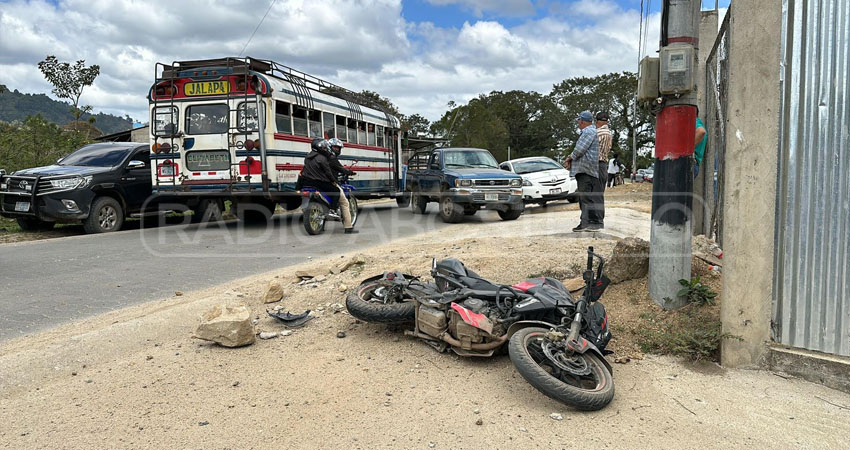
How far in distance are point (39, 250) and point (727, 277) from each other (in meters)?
9.62

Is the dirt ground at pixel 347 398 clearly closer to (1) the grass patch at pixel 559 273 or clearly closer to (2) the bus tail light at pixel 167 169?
(1) the grass patch at pixel 559 273

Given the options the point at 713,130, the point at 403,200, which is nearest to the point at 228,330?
the point at 713,130

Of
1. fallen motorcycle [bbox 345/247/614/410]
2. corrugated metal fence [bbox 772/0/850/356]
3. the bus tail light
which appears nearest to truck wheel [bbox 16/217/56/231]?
the bus tail light

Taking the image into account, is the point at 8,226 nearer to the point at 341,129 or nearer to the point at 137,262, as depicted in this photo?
the point at 137,262

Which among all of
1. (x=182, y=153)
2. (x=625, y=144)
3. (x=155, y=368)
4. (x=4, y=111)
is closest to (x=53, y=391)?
(x=155, y=368)

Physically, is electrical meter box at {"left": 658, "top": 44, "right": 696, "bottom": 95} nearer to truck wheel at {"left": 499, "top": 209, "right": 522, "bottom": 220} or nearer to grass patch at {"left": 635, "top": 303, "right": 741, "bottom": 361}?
grass patch at {"left": 635, "top": 303, "right": 741, "bottom": 361}

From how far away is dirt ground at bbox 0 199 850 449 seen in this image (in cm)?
290

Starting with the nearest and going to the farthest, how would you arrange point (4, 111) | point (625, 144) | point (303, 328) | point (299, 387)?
1. point (299, 387)
2. point (303, 328)
3. point (625, 144)
4. point (4, 111)

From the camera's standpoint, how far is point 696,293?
171 inches

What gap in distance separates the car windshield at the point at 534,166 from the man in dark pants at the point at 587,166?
25.9 ft

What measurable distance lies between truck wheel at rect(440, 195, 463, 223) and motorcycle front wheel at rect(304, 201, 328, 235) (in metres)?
3.23

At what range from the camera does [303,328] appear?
461 centimetres

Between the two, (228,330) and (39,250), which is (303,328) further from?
(39,250)

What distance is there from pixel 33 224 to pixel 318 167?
6.62 m
